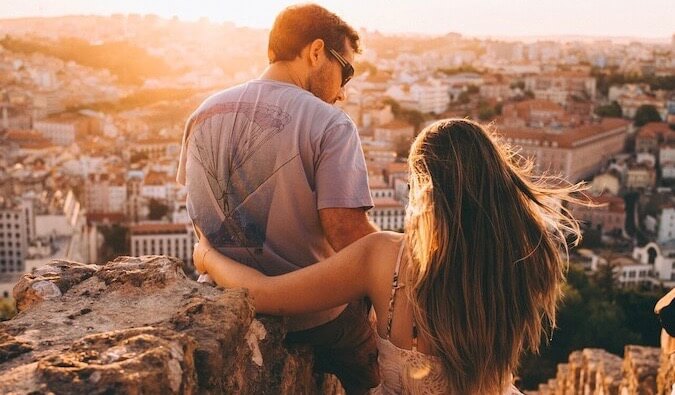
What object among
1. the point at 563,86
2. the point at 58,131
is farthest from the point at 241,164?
the point at 563,86

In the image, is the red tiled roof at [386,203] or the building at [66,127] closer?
the red tiled roof at [386,203]

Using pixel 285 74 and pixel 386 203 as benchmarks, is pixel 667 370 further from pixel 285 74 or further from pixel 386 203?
pixel 386 203

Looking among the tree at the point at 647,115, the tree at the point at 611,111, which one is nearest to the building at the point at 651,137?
the tree at the point at 647,115

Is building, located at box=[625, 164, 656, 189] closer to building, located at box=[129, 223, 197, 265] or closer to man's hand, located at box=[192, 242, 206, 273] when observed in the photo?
building, located at box=[129, 223, 197, 265]

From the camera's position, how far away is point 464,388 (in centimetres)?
124

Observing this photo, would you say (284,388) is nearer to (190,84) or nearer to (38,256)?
(38,256)

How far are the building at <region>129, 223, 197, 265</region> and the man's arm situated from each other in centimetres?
2363

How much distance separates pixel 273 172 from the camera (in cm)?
142

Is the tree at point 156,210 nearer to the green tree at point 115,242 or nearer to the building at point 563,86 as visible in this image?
the green tree at point 115,242

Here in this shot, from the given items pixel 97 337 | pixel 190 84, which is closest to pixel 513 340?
pixel 97 337

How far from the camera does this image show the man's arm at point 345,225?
4.65 ft

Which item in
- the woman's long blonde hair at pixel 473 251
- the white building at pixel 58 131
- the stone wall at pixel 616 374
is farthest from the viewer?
the white building at pixel 58 131

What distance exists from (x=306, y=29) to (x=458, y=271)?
0.51 meters

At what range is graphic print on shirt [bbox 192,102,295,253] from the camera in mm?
1420
